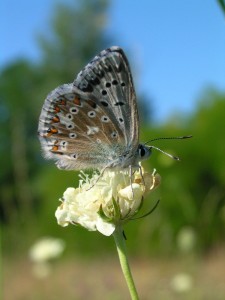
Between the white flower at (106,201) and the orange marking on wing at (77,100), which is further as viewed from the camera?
the orange marking on wing at (77,100)

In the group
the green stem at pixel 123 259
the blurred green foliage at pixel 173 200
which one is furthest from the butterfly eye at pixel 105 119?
the blurred green foliage at pixel 173 200

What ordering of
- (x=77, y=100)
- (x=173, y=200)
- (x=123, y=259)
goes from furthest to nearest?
(x=173, y=200)
(x=77, y=100)
(x=123, y=259)

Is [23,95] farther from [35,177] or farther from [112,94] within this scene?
[112,94]

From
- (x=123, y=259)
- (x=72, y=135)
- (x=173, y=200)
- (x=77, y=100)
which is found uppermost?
(x=77, y=100)

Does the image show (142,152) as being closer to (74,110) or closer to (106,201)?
(74,110)

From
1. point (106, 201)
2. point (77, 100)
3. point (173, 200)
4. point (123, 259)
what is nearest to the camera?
point (123, 259)

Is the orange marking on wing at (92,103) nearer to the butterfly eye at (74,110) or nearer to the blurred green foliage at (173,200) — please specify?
the butterfly eye at (74,110)

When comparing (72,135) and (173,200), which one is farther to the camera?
(173,200)

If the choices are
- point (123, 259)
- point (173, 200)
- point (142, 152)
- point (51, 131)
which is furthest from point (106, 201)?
point (173, 200)

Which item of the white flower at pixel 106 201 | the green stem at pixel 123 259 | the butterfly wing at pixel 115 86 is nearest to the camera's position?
the green stem at pixel 123 259

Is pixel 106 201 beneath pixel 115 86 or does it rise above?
beneath
